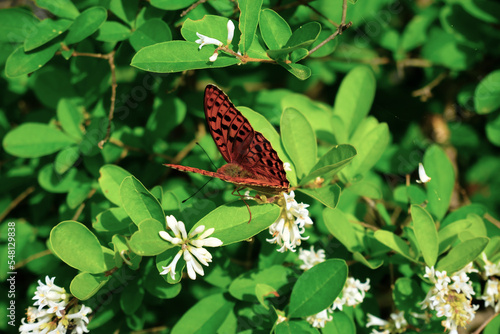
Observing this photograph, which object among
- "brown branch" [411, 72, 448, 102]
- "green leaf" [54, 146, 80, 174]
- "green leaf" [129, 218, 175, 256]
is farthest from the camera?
"brown branch" [411, 72, 448, 102]

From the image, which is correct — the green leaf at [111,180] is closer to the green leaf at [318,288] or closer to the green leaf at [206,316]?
the green leaf at [206,316]

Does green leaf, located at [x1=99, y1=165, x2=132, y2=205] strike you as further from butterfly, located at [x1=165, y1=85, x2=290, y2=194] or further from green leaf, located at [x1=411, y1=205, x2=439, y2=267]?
green leaf, located at [x1=411, y1=205, x2=439, y2=267]

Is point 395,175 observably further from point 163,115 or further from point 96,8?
point 96,8

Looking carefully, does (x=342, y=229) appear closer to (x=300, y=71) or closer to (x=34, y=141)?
(x=300, y=71)

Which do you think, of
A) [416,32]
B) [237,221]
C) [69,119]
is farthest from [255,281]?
[416,32]

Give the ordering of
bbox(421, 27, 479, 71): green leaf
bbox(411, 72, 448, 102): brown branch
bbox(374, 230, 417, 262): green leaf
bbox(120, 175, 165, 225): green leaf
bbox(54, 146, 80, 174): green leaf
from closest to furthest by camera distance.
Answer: bbox(120, 175, 165, 225): green leaf → bbox(374, 230, 417, 262): green leaf → bbox(54, 146, 80, 174): green leaf → bbox(421, 27, 479, 71): green leaf → bbox(411, 72, 448, 102): brown branch

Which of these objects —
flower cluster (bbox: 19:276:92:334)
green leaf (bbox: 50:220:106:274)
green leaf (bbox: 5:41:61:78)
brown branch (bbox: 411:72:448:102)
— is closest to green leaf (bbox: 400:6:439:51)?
brown branch (bbox: 411:72:448:102)

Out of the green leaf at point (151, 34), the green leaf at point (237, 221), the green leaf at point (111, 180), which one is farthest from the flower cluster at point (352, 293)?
the green leaf at point (151, 34)

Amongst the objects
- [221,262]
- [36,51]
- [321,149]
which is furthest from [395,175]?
[36,51]
